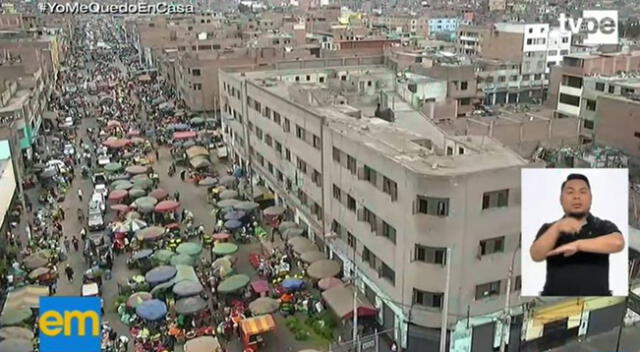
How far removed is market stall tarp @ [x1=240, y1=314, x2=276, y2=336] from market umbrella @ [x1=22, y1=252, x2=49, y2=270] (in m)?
14.3

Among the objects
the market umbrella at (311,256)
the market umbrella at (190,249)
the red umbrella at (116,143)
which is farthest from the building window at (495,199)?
Result: the red umbrella at (116,143)

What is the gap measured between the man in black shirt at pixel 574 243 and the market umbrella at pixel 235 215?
2846 centimetres

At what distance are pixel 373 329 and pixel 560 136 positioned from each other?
105 ft

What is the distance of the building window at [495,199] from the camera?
24.8 meters

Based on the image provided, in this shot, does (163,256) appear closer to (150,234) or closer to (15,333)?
(150,234)

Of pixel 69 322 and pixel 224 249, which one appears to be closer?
pixel 69 322

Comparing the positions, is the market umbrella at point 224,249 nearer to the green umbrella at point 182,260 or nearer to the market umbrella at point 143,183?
the green umbrella at point 182,260

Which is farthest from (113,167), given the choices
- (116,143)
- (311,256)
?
(311,256)

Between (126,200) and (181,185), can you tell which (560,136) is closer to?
(181,185)

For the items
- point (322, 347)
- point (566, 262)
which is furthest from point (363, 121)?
point (566, 262)

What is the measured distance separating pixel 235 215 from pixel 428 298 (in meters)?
19.7

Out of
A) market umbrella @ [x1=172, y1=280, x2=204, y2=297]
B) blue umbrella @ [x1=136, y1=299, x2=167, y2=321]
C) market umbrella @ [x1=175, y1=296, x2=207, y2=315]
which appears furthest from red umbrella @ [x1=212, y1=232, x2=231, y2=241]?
blue umbrella @ [x1=136, y1=299, x2=167, y2=321]

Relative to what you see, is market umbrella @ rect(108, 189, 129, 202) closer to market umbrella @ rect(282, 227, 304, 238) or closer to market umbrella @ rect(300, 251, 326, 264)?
market umbrella @ rect(282, 227, 304, 238)

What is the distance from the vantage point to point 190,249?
3656 centimetres
